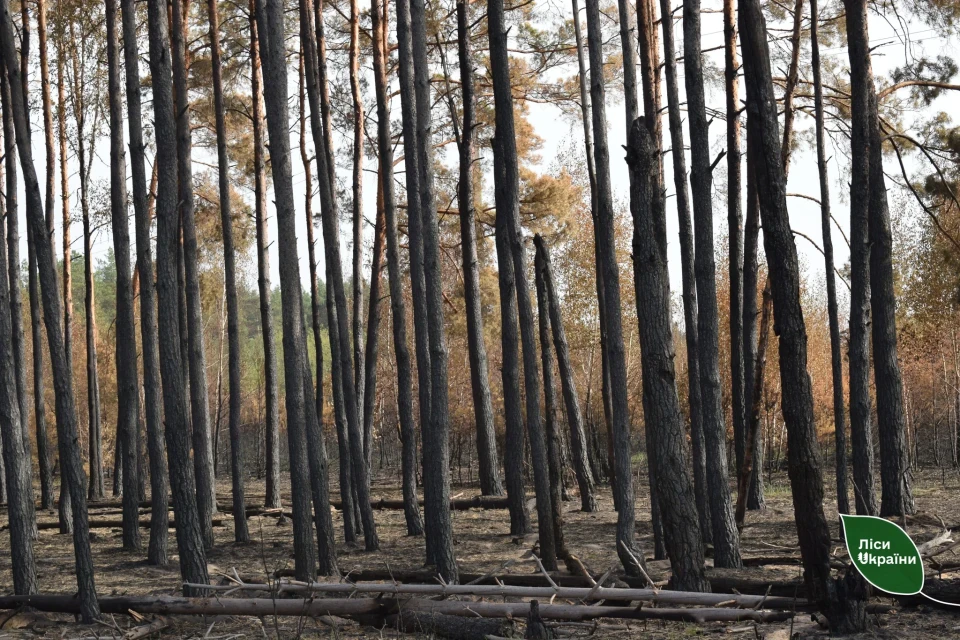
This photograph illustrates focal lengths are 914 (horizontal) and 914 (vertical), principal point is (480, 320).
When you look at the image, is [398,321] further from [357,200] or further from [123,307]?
[357,200]

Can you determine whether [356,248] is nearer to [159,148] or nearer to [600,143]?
[600,143]

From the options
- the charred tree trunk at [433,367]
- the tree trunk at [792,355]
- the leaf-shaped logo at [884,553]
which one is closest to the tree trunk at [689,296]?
the charred tree trunk at [433,367]

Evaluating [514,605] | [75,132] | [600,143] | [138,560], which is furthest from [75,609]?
[75,132]

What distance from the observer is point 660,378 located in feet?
18.6

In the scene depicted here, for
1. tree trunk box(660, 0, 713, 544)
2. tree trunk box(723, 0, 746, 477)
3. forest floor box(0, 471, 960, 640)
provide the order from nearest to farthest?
forest floor box(0, 471, 960, 640) < tree trunk box(660, 0, 713, 544) < tree trunk box(723, 0, 746, 477)

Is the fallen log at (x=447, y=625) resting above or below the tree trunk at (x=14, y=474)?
below

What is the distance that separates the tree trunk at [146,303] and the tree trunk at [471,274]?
315 centimetres

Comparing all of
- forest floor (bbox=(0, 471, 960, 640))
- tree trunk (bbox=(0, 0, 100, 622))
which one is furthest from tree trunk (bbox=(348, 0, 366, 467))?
tree trunk (bbox=(0, 0, 100, 622))

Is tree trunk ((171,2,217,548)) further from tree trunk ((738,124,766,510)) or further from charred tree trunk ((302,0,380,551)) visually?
tree trunk ((738,124,766,510))

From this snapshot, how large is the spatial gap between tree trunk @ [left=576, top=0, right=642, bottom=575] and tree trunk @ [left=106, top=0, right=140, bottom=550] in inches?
179

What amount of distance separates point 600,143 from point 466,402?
19.9 metres

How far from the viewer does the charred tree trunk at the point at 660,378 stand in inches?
223

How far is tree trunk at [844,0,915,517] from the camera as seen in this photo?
1048 centimetres

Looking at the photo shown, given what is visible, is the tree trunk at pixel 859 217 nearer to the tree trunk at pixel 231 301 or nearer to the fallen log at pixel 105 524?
the tree trunk at pixel 231 301
